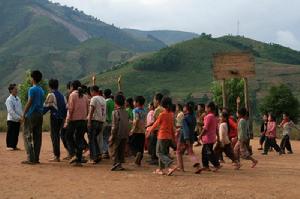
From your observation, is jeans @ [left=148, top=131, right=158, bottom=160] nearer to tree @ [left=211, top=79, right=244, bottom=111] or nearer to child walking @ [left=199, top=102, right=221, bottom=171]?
child walking @ [left=199, top=102, right=221, bottom=171]

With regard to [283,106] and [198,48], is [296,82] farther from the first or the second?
[283,106]

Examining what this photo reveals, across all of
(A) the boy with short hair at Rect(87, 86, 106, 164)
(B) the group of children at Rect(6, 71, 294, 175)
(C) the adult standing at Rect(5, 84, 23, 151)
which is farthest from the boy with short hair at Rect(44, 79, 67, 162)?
(C) the adult standing at Rect(5, 84, 23, 151)

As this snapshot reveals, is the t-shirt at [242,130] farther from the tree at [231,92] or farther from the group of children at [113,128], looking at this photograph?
the tree at [231,92]

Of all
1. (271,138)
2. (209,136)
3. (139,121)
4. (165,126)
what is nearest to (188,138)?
(209,136)

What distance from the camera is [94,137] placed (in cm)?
1091

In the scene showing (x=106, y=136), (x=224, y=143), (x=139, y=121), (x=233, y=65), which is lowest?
(x=224, y=143)

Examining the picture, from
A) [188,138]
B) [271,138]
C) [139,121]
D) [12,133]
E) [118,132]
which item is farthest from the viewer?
[271,138]

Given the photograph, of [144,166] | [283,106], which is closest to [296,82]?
[283,106]

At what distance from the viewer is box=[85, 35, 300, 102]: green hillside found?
3711 inches

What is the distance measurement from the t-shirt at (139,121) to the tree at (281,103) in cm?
4225

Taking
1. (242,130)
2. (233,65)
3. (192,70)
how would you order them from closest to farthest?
(242,130) < (233,65) < (192,70)

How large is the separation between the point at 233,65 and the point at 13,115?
11.2 m

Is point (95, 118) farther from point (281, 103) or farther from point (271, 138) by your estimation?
point (281, 103)

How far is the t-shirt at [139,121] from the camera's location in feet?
37.2
